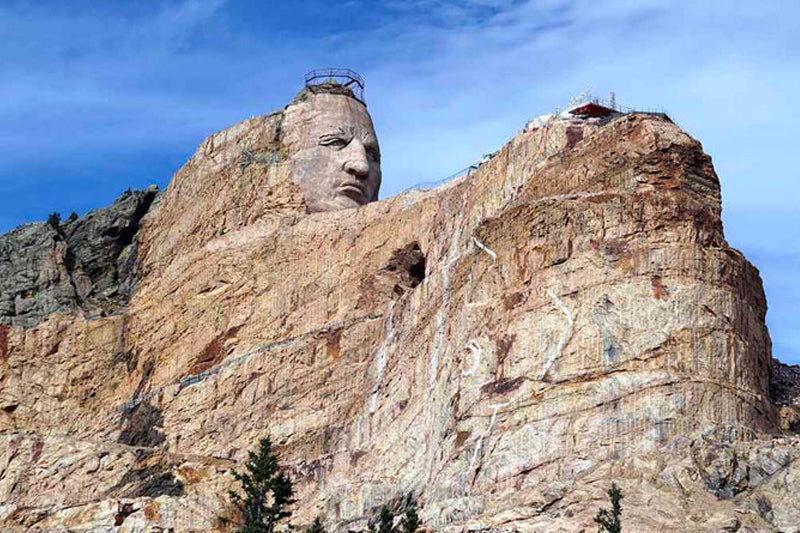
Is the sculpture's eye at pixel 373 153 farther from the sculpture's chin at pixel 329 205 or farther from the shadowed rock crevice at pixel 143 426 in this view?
the shadowed rock crevice at pixel 143 426

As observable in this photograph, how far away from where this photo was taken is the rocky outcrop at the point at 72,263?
242 ft

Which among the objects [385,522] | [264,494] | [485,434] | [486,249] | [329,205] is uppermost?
[329,205]

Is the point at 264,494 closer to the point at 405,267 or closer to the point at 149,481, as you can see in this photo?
the point at 149,481

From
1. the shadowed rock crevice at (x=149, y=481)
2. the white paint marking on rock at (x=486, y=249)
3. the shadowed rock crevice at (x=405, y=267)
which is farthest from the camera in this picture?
the shadowed rock crevice at (x=405, y=267)

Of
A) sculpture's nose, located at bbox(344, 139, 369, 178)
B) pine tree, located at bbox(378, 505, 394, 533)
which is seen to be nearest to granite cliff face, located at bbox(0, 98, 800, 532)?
pine tree, located at bbox(378, 505, 394, 533)

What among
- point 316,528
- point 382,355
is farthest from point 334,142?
point 316,528

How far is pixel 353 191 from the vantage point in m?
70.8

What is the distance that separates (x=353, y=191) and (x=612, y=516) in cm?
2003

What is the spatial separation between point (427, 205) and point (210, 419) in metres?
7.64

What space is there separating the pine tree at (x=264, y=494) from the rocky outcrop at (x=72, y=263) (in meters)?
12.7

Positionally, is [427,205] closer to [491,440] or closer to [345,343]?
[345,343]

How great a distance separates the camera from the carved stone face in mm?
70688

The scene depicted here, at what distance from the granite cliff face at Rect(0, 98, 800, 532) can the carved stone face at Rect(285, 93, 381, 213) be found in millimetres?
537

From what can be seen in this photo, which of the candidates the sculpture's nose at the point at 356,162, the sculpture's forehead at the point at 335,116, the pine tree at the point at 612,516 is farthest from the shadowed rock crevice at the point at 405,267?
the pine tree at the point at 612,516
